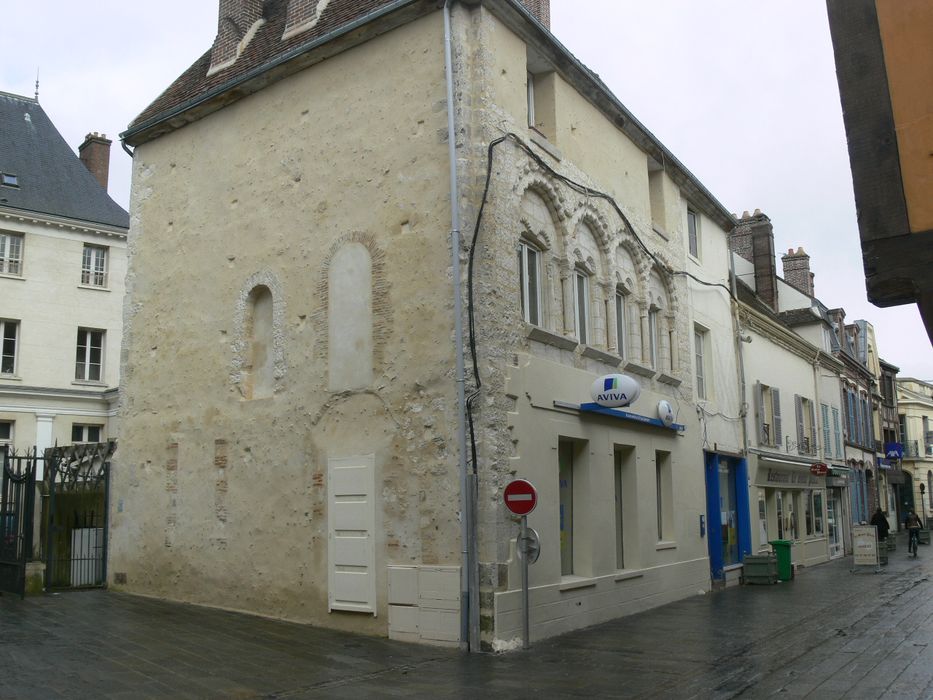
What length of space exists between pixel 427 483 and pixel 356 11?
6780 millimetres

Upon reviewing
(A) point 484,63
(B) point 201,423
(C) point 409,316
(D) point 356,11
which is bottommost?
(B) point 201,423

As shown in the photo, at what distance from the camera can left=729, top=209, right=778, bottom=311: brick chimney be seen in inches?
1153

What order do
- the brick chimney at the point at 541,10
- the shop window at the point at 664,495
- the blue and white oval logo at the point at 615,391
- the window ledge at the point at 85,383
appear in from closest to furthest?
the blue and white oval logo at the point at 615,391 < the brick chimney at the point at 541,10 < the shop window at the point at 664,495 < the window ledge at the point at 85,383

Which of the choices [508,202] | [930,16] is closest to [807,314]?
[508,202]

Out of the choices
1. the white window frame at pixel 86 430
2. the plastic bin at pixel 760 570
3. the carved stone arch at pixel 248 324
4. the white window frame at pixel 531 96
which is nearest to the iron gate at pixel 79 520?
the carved stone arch at pixel 248 324

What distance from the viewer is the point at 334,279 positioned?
490 inches

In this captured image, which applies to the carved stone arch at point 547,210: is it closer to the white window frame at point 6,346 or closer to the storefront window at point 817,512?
the storefront window at point 817,512

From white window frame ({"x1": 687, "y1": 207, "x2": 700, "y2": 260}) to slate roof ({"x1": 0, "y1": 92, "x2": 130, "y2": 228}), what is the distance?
63.8 feet

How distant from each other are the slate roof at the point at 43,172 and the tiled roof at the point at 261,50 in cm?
1436

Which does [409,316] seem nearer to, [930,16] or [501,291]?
[501,291]

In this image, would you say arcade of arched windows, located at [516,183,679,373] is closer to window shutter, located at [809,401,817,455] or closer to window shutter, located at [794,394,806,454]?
window shutter, located at [794,394,806,454]

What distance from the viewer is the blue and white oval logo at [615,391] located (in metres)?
12.5

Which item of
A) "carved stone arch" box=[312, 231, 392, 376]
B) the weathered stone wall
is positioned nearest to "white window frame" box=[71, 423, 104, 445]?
the weathered stone wall

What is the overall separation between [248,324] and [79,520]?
5123mm
